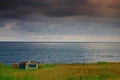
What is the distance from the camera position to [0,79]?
11500mm

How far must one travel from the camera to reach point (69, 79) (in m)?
16.3

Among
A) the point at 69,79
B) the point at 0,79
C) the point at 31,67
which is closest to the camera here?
the point at 0,79

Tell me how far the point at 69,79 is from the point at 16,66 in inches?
598

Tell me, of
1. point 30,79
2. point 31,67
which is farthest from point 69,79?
point 31,67

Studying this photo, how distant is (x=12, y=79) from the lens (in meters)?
11.9

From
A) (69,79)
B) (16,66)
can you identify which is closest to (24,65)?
(16,66)

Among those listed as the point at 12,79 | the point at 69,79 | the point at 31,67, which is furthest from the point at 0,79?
the point at 31,67

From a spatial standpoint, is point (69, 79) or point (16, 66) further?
point (16, 66)

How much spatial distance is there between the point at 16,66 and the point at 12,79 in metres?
19.0

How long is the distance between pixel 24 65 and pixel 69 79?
14993 millimetres

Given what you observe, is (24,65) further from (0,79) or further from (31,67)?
(0,79)

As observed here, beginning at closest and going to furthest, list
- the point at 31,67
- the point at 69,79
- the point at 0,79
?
the point at 0,79 → the point at 69,79 → the point at 31,67

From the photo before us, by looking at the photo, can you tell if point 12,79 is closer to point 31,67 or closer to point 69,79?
point 69,79

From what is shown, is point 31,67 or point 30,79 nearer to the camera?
point 30,79
